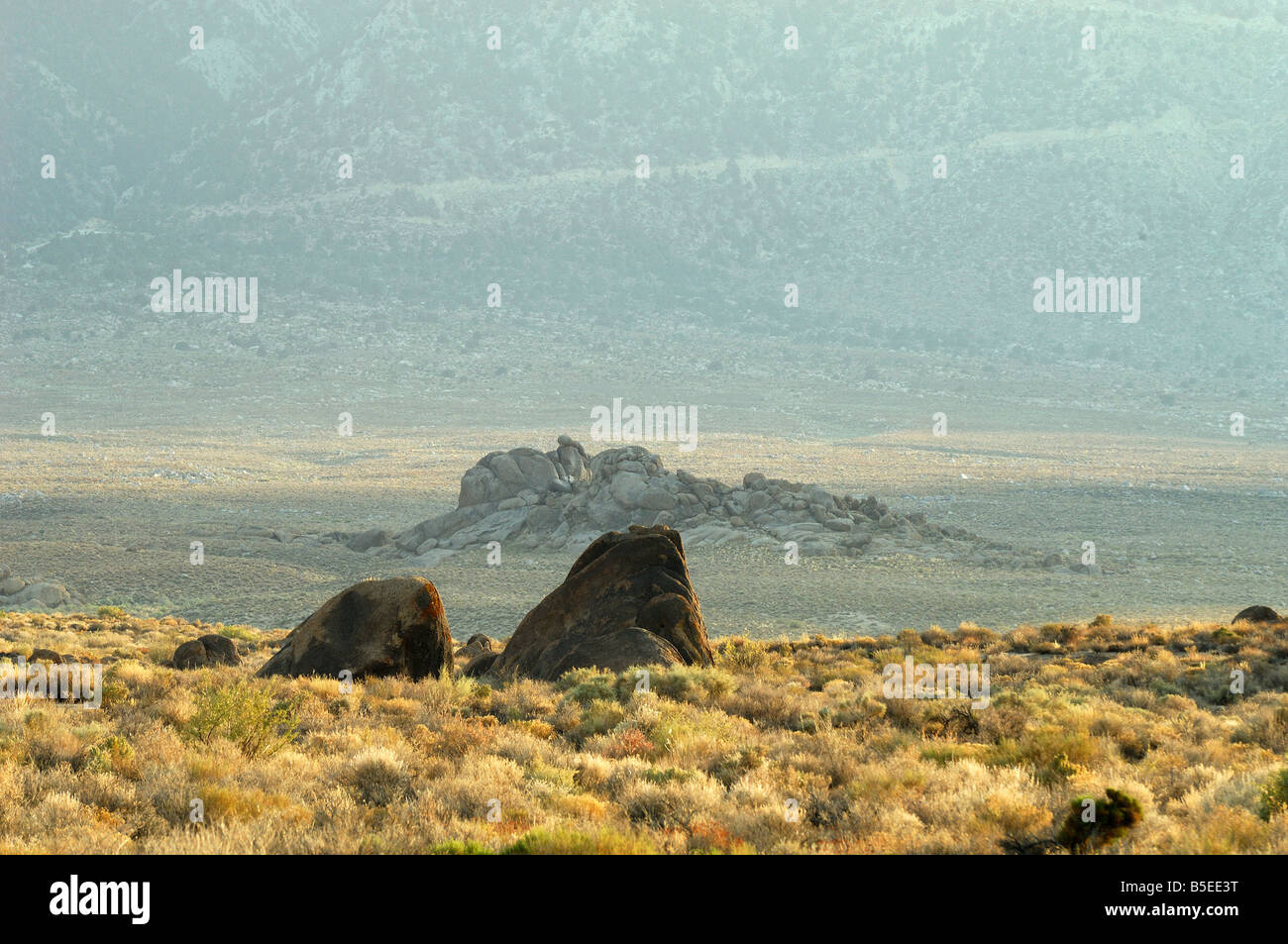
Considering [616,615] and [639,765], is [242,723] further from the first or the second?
[616,615]

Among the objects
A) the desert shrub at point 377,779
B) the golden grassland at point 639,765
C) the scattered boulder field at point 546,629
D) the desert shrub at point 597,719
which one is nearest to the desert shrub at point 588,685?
the golden grassland at point 639,765

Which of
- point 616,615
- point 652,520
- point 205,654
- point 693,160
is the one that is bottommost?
point 205,654

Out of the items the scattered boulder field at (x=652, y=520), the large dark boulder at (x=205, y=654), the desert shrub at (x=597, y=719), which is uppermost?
the scattered boulder field at (x=652, y=520)

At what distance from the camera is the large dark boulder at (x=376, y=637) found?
1314 cm

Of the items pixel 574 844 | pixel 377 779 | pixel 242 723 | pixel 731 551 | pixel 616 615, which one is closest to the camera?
pixel 574 844

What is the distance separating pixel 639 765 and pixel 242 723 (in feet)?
10.4

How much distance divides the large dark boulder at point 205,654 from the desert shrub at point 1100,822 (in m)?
11.6

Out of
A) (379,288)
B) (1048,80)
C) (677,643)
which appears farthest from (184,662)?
(1048,80)

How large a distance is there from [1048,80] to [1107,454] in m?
76.3

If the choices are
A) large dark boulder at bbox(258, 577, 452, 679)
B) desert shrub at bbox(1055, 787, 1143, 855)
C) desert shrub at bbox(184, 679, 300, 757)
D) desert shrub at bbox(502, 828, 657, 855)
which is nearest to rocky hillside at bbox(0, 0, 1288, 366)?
large dark boulder at bbox(258, 577, 452, 679)

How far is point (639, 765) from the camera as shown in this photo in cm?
840

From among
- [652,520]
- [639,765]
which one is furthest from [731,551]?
[639,765]

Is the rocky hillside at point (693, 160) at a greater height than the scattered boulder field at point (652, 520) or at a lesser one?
greater

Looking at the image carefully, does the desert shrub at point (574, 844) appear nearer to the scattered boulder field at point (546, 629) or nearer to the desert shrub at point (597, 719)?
the desert shrub at point (597, 719)
